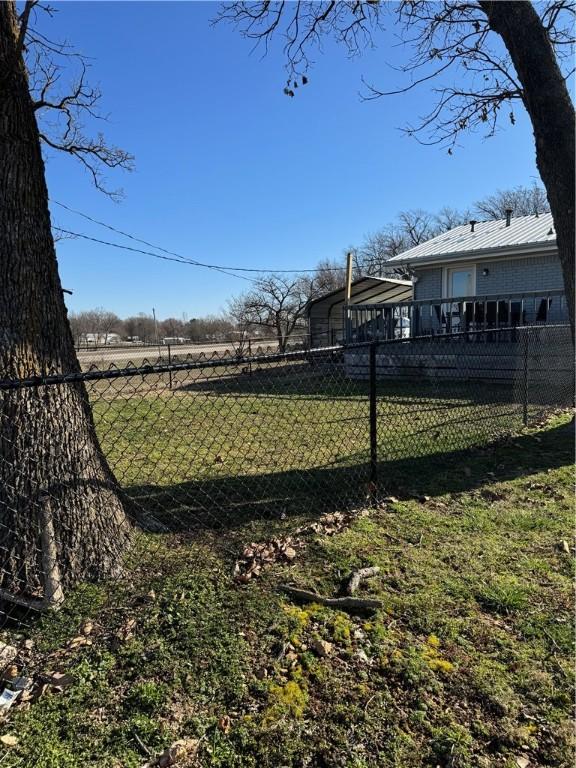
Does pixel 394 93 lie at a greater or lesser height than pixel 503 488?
greater

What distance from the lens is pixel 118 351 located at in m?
29.6

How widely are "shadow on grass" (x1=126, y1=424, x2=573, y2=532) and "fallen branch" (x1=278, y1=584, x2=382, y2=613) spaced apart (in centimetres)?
99

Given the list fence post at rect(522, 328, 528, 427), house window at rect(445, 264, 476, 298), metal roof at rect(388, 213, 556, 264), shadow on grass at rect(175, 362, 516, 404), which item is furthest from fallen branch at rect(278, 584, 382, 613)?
house window at rect(445, 264, 476, 298)

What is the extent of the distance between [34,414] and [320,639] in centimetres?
178

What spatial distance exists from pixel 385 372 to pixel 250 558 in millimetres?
10311

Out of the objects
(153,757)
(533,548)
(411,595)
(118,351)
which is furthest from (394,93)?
(118,351)

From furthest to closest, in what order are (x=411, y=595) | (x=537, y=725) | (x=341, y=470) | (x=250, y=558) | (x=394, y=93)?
(x=394, y=93), (x=341, y=470), (x=250, y=558), (x=411, y=595), (x=537, y=725)

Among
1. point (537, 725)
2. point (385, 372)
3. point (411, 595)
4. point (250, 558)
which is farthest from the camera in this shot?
point (385, 372)

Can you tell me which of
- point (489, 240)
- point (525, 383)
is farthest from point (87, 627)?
point (489, 240)

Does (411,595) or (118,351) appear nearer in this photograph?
(411,595)

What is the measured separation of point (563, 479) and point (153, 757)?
3.92 m

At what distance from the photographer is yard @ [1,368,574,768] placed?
1645 millimetres

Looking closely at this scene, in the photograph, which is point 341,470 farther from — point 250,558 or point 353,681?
point 353,681

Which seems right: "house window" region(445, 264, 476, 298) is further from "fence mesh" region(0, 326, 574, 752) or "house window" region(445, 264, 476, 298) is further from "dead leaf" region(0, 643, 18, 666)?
"dead leaf" region(0, 643, 18, 666)
